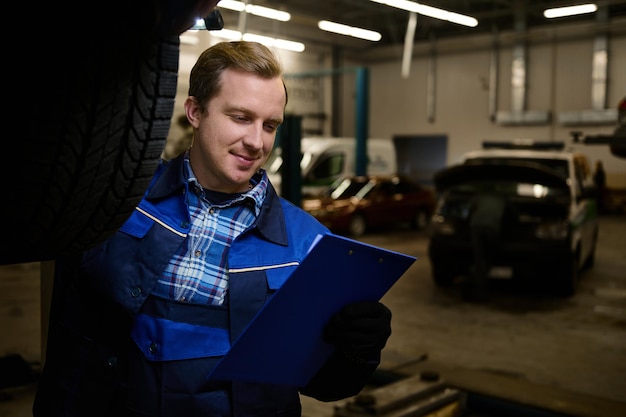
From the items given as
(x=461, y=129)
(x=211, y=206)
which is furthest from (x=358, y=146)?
(x=211, y=206)

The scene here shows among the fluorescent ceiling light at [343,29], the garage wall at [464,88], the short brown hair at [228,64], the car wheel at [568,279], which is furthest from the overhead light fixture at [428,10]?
the short brown hair at [228,64]

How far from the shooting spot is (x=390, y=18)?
62.5ft

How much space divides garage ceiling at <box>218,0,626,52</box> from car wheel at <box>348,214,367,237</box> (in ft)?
19.4

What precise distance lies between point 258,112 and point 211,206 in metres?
0.26

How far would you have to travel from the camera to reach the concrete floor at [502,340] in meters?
4.09

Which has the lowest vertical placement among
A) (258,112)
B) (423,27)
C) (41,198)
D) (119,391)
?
(119,391)

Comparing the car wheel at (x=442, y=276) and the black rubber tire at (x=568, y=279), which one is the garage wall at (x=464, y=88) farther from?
the black rubber tire at (x=568, y=279)

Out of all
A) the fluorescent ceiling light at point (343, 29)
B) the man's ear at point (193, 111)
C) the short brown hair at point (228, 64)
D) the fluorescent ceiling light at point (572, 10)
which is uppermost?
the fluorescent ceiling light at point (572, 10)

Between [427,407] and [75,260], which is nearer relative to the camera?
[75,260]

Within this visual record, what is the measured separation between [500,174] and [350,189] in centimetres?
475

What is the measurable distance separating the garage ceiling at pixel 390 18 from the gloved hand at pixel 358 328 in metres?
14.4

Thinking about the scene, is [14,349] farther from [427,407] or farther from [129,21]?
[129,21]

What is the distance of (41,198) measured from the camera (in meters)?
0.95

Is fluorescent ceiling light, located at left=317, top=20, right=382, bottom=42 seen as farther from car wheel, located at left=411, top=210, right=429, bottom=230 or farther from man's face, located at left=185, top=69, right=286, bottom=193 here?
man's face, located at left=185, top=69, right=286, bottom=193
